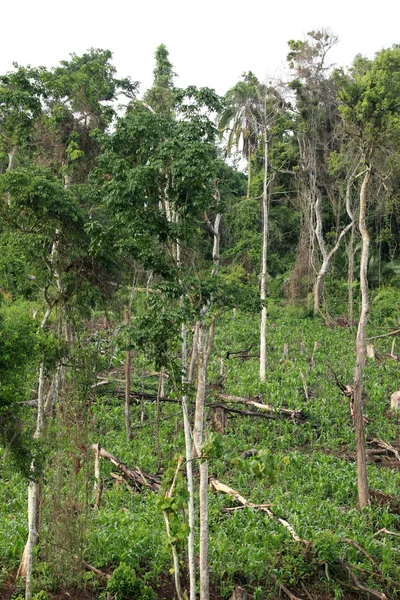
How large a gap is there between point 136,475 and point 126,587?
434 centimetres

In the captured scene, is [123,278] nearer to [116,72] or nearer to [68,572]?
[68,572]

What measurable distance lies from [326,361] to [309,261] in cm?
1000

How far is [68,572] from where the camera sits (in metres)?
9.00

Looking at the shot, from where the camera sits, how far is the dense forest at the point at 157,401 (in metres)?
8.55

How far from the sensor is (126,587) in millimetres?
8766

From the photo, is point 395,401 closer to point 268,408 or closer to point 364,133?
point 268,408

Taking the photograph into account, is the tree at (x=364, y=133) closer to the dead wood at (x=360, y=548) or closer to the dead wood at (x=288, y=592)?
the dead wood at (x=360, y=548)

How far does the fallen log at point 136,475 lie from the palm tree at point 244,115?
14.3 m

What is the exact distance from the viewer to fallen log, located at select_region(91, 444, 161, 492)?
12680mm

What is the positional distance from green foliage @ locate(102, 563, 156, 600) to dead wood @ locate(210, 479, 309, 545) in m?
2.71

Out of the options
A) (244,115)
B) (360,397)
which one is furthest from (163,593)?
(244,115)

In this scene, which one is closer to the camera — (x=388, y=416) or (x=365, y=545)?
(x=365, y=545)

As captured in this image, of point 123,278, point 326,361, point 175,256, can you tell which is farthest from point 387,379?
point 175,256

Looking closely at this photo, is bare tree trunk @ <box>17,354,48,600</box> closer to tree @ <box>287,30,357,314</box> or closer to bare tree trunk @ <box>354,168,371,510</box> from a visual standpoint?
bare tree trunk @ <box>354,168,371,510</box>
